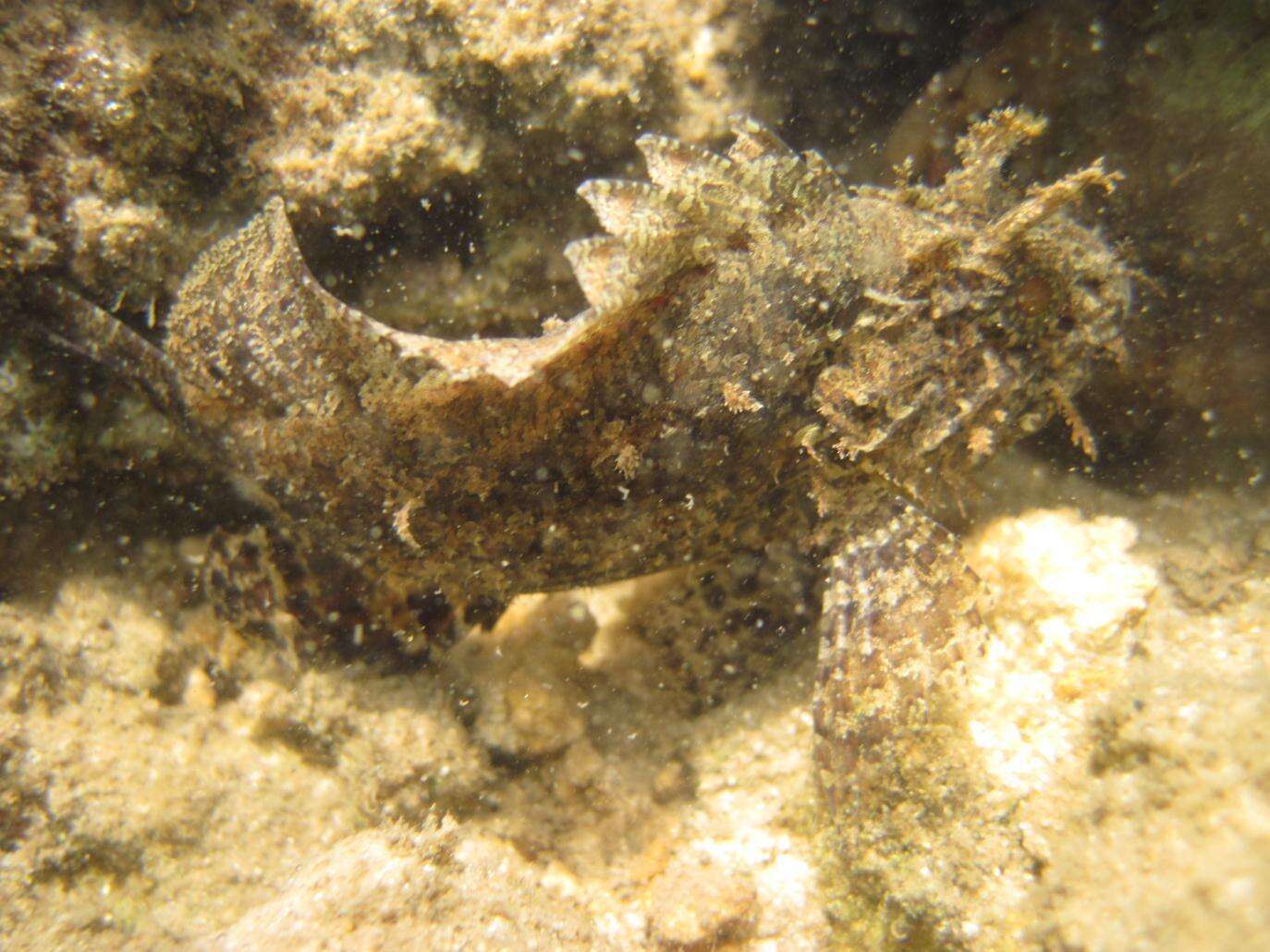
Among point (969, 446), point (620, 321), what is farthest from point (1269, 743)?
point (620, 321)

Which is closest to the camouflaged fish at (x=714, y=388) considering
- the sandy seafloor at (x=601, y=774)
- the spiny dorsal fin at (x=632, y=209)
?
the spiny dorsal fin at (x=632, y=209)

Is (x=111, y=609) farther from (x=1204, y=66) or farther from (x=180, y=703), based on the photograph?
(x=1204, y=66)

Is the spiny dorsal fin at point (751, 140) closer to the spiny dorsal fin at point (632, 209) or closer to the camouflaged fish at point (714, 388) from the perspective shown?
the camouflaged fish at point (714, 388)

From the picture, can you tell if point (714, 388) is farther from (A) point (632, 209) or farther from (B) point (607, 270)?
(A) point (632, 209)

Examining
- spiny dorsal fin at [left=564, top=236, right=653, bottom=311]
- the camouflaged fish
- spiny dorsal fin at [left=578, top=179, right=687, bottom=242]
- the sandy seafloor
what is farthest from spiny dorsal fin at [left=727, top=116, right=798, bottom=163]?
the sandy seafloor

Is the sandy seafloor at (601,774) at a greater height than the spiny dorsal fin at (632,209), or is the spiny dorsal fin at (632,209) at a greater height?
the spiny dorsal fin at (632,209)

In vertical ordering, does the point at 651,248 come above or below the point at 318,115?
below

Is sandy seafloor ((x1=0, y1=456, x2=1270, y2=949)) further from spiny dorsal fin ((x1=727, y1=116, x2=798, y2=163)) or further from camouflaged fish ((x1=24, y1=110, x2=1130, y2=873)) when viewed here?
spiny dorsal fin ((x1=727, y1=116, x2=798, y2=163))

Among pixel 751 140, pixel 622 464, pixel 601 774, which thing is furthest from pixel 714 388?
pixel 601 774
